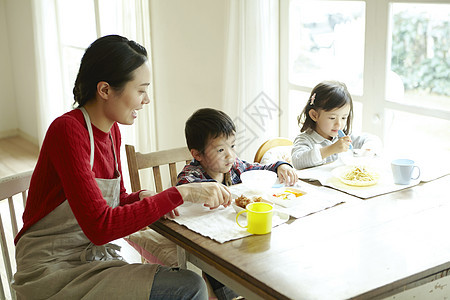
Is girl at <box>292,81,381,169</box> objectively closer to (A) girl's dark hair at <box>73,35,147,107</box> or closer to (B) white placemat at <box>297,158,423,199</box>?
(B) white placemat at <box>297,158,423,199</box>

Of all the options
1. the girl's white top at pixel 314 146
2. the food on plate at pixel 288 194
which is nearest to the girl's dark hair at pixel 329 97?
the girl's white top at pixel 314 146

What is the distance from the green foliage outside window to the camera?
2.12 m

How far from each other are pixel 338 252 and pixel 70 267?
0.74 metres

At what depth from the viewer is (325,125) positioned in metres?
2.19

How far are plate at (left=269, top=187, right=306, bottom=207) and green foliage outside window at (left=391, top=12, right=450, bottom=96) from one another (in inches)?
33.1

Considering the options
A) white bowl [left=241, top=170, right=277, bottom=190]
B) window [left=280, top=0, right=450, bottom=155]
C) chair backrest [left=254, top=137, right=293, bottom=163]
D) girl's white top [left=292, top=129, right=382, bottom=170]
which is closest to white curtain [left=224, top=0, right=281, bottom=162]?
window [left=280, top=0, right=450, bottom=155]

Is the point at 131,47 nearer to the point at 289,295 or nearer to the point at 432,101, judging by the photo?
the point at 289,295

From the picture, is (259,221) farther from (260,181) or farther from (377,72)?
(377,72)

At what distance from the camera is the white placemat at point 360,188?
173 centimetres

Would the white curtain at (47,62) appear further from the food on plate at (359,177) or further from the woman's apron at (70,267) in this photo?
the food on plate at (359,177)

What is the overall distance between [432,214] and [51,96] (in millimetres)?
3649

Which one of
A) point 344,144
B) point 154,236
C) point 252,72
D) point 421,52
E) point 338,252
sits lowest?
point 154,236

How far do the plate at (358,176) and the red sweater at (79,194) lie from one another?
612 mm

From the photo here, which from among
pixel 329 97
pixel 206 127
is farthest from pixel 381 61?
pixel 206 127
